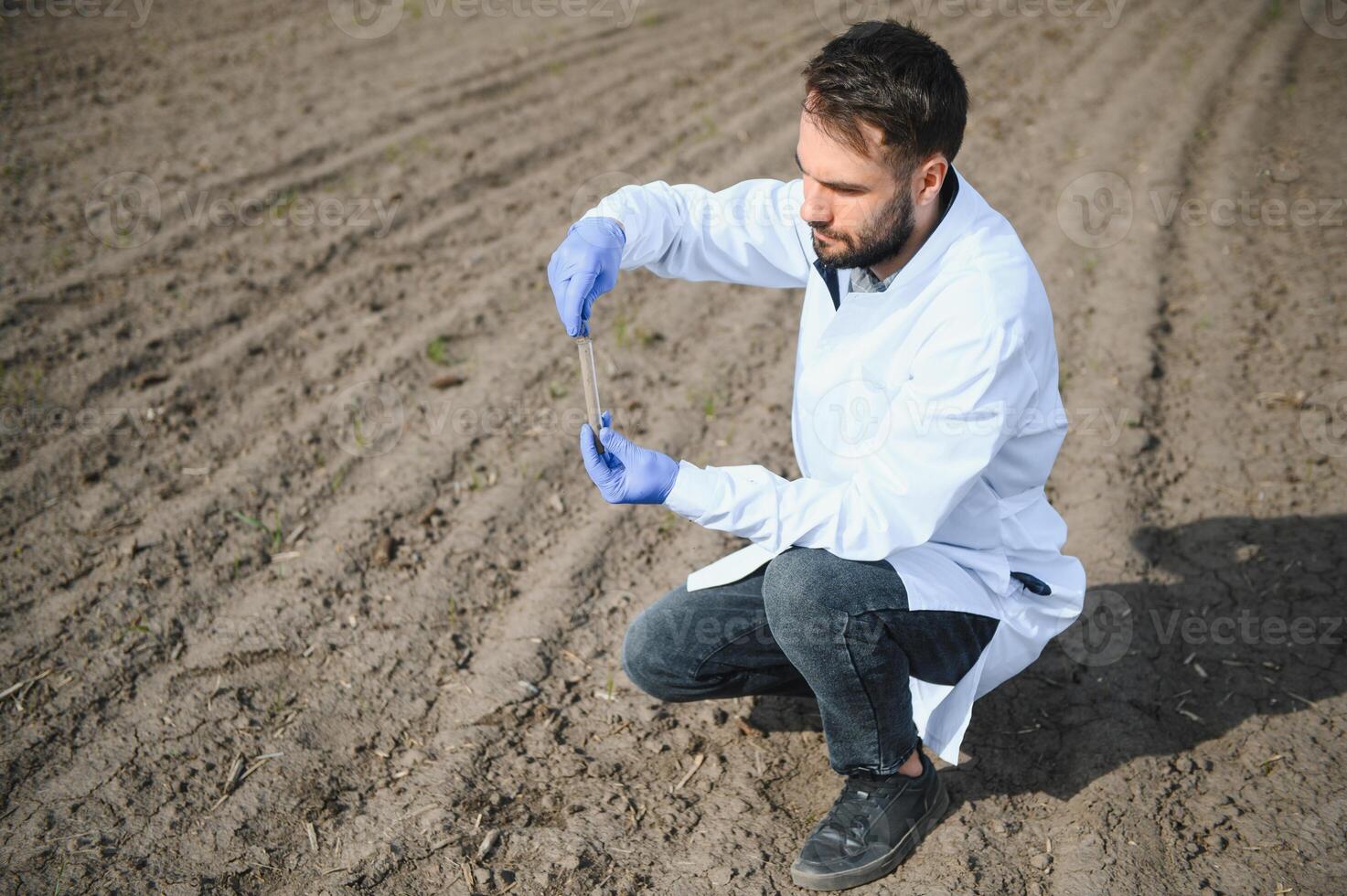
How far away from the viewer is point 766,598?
2.23 meters

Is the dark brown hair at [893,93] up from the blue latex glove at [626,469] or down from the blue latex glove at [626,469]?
up

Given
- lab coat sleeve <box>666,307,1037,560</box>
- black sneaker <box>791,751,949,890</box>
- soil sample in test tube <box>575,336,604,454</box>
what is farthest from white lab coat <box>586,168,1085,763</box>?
soil sample in test tube <box>575,336,604,454</box>

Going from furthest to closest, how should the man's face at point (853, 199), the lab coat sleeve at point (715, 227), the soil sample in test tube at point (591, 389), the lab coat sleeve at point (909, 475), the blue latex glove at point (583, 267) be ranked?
the lab coat sleeve at point (715, 227), the blue latex glove at point (583, 267), the soil sample in test tube at point (591, 389), the man's face at point (853, 199), the lab coat sleeve at point (909, 475)

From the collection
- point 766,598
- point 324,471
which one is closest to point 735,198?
point 766,598

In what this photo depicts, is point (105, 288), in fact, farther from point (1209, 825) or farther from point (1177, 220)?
point (1177, 220)

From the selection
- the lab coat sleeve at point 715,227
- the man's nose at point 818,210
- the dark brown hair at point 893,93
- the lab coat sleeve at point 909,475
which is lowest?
the lab coat sleeve at point 909,475

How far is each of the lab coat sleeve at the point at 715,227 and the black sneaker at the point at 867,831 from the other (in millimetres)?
1291

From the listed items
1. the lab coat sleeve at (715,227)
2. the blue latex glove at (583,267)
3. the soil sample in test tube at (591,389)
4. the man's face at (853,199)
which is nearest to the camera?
the man's face at (853,199)

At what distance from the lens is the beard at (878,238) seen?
84.8 inches

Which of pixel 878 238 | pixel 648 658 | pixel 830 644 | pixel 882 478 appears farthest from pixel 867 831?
pixel 878 238

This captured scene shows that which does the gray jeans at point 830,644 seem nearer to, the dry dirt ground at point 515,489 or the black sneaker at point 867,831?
the black sneaker at point 867,831

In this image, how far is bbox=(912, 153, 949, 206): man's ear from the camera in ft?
7.02

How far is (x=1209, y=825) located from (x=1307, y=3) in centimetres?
748

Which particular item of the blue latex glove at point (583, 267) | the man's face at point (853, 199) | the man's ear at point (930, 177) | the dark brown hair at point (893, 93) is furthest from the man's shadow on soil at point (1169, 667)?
the dark brown hair at point (893, 93)
